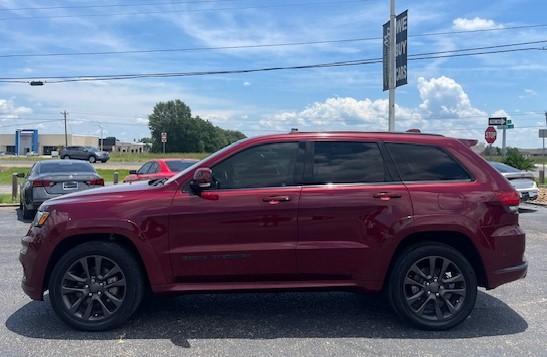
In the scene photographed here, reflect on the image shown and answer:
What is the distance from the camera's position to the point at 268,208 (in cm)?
479

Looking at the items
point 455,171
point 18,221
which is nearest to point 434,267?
point 455,171

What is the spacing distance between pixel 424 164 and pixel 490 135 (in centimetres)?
2324

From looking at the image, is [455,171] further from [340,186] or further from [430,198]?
[340,186]

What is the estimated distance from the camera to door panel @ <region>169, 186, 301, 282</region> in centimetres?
477

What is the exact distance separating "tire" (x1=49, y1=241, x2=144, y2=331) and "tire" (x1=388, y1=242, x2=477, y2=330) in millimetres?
2327

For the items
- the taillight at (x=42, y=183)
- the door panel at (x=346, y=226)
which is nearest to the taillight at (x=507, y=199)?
the door panel at (x=346, y=226)

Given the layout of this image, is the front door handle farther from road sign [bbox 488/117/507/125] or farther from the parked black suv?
the parked black suv

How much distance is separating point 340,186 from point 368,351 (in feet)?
4.65

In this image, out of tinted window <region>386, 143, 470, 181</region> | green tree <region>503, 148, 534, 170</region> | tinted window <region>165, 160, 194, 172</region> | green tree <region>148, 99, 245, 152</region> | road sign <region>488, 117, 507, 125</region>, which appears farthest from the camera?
green tree <region>148, 99, 245, 152</region>

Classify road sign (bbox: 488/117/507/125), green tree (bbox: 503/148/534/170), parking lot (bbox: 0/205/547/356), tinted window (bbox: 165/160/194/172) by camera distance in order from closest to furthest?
parking lot (bbox: 0/205/547/356) < tinted window (bbox: 165/160/194/172) < green tree (bbox: 503/148/534/170) < road sign (bbox: 488/117/507/125)

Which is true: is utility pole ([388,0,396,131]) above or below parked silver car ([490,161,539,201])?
above

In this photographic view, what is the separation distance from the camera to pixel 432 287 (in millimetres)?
4938

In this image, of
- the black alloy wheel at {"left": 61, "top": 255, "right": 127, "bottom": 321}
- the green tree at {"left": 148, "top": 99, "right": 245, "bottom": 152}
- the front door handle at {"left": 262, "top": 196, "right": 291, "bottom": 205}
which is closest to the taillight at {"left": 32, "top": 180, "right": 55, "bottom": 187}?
the black alloy wheel at {"left": 61, "top": 255, "right": 127, "bottom": 321}

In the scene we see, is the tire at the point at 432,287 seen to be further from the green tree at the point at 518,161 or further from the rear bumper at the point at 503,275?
the green tree at the point at 518,161
